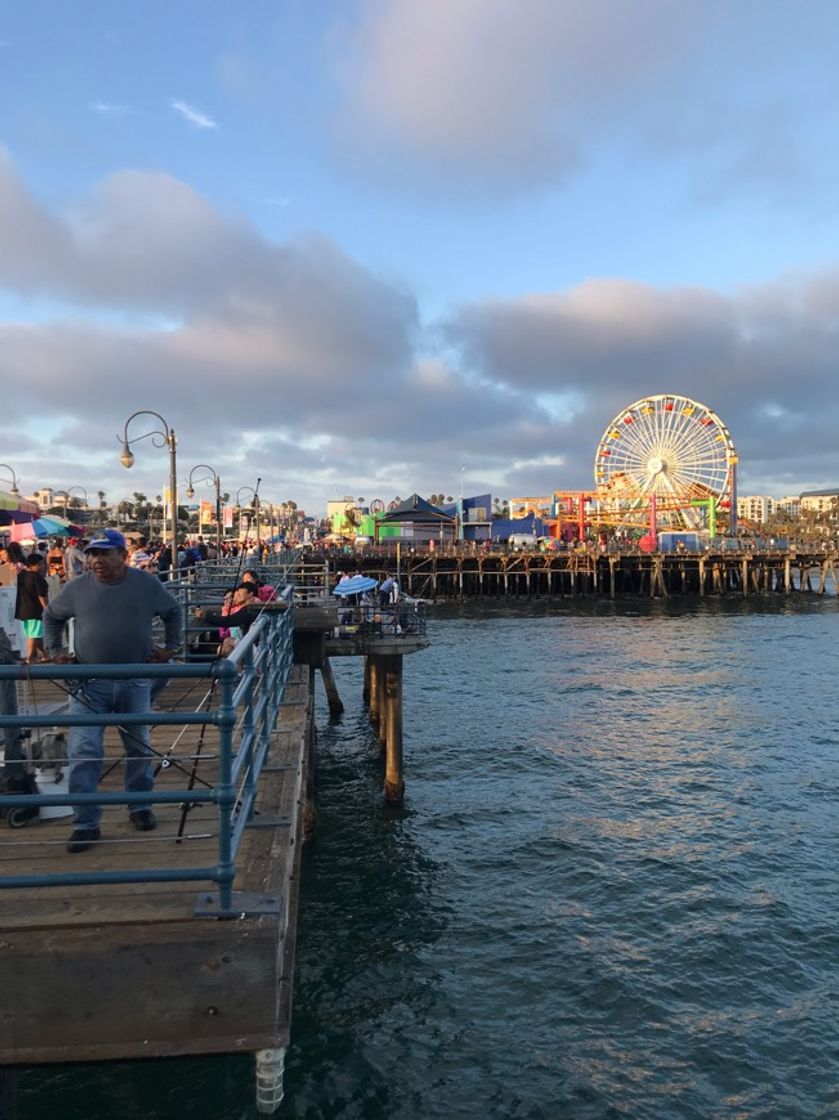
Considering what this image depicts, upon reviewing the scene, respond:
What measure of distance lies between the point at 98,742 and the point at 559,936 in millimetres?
7205

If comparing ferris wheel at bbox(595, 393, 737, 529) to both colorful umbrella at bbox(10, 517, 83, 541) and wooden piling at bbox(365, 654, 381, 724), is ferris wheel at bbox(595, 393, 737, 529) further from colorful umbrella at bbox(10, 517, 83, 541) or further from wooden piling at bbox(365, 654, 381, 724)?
colorful umbrella at bbox(10, 517, 83, 541)

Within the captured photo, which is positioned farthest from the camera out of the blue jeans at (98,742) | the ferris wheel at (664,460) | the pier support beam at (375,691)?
the ferris wheel at (664,460)

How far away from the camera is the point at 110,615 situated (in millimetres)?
4957

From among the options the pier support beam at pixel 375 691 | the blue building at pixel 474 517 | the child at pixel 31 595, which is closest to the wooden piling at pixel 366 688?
the pier support beam at pixel 375 691

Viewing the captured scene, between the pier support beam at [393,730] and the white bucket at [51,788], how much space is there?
971cm

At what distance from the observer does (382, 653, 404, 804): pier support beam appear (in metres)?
14.9

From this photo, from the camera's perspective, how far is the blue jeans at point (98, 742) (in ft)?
15.8

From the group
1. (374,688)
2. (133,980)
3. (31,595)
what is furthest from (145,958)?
(374,688)

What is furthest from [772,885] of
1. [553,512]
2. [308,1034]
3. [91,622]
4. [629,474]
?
[553,512]

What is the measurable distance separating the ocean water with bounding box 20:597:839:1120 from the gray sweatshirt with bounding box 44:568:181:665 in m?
3.34

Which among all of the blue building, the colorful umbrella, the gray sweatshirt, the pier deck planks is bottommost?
the pier deck planks

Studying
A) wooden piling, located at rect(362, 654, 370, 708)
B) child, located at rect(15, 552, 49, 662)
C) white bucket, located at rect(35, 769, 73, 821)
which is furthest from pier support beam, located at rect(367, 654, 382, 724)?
white bucket, located at rect(35, 769, 73, 821)

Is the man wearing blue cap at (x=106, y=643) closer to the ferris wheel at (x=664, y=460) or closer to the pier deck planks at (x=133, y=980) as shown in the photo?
the pier deck planks at (x=133, y=980)

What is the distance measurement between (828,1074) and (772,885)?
4030mm
